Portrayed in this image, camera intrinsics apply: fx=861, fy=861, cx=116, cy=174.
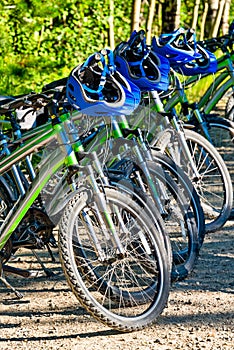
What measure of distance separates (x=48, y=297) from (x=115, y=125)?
1035 mm

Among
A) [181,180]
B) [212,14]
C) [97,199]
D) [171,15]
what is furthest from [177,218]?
[212,14]

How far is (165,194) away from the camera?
15.8 ft

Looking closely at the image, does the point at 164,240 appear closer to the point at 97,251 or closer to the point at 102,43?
the point at 97,251

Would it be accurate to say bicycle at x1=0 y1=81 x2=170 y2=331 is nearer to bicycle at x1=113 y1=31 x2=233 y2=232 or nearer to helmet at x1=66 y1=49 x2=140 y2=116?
helmet at x1=66 y1=49 x2=140 y2=116

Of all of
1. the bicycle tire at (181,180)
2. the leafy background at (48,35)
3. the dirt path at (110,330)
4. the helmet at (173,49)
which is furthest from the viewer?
the leafy background at (48,35)

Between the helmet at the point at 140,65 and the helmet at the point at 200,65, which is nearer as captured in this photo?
the helmet at the point at 140,65

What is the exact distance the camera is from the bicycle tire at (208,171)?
535 cm

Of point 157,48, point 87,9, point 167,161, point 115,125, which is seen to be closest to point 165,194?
point 167,161

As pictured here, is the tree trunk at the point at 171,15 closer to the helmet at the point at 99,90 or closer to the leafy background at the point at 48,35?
the leafy background at the point at 48,35

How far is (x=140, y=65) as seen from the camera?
4.42 m

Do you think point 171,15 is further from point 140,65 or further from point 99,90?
point 99,90

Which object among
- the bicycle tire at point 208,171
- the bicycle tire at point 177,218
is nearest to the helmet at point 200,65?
the bicycle tire at point 208,171

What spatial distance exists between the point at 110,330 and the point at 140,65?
1.35 meters

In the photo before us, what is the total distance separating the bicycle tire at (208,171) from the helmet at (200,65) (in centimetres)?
38
